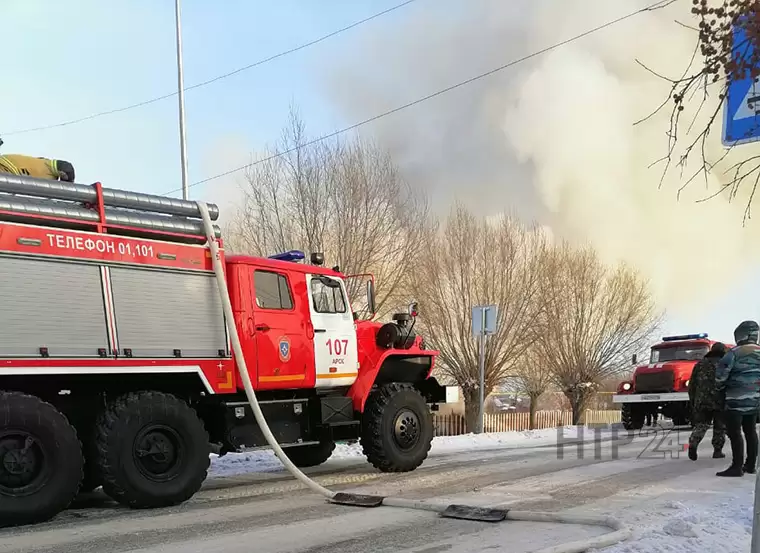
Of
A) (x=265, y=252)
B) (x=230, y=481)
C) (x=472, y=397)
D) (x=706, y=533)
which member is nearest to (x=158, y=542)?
(x=230, y=481)

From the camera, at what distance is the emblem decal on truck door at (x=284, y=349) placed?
8.19m

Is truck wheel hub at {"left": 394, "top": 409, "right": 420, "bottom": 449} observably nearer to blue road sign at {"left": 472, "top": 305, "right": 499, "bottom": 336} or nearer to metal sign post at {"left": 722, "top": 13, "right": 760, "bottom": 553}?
Answer: blue road sign at {"left": 472, "top": 305, "right": 499, "bottom": 336}

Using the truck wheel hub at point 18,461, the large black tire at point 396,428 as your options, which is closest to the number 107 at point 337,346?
the large black tire at point 396,428

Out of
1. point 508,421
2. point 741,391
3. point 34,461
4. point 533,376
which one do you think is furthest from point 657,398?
point 34,461

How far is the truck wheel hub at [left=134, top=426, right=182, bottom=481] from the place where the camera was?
22.3 ft

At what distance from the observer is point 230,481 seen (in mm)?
8883

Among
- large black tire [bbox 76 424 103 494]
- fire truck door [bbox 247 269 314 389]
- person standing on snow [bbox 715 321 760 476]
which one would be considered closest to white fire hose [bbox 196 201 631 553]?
fire truck door [bbox 247 269 314 389]

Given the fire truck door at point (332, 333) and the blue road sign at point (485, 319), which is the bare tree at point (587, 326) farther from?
the fire truck door at point (332, 333)

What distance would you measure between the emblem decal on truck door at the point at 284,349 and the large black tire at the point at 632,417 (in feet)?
38.2

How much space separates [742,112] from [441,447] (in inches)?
401

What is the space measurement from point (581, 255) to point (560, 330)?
309 centimetres

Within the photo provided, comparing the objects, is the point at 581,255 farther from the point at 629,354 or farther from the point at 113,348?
the point at 113,348

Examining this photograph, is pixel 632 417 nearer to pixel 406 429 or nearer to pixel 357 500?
pixel 406 429

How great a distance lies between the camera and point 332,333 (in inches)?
351
